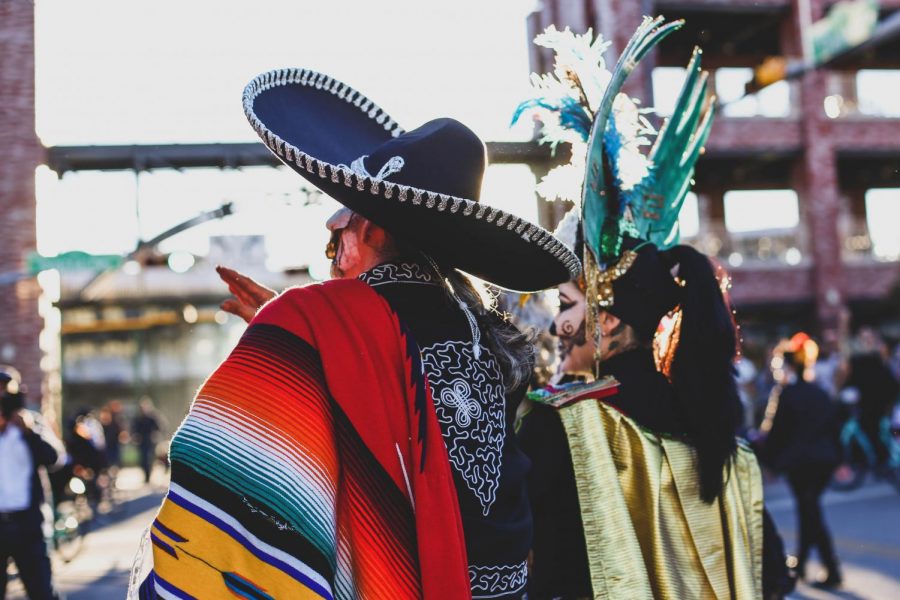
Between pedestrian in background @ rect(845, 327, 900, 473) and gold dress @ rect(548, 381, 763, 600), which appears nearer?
gold dress @ rect(548, 381, 763, 600)

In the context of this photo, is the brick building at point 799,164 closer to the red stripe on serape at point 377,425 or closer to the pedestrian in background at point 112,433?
the pedestrian in background at point 112,433

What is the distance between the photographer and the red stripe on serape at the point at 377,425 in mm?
1729

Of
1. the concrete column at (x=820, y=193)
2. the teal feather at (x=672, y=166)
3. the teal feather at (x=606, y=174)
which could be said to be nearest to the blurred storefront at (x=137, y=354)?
the concrete column at (x=820, y=193)

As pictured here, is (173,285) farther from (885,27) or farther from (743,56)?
(885,27)

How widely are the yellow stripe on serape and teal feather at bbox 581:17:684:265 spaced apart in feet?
5.33

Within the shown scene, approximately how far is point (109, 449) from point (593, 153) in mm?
18682

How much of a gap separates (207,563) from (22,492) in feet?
16.9

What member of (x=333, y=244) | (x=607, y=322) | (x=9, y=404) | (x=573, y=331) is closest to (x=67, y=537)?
(x=9, y=404)

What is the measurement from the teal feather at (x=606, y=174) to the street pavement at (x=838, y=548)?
5019mm

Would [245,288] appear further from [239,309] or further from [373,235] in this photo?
[373,235]

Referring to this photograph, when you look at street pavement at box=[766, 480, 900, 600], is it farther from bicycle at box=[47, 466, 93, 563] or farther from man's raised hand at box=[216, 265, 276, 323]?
bicycle at box=[47, 466, 93, 563]

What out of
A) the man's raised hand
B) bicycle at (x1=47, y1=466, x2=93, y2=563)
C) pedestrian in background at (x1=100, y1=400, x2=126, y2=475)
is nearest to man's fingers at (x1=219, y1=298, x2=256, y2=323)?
the man's raised hand

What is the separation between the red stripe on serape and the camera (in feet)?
5.67

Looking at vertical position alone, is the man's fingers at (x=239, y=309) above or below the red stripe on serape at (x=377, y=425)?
above
